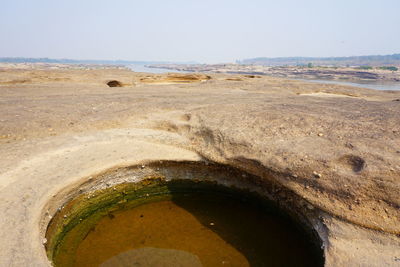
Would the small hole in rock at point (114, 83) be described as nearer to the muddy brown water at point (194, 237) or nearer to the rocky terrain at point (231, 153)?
the rocky terrain at point (231, 153)

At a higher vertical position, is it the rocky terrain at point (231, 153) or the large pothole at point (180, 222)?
the rocky terrain at point (231, 153)

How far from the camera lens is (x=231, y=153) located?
8.38 m

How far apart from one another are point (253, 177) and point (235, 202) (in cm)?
129

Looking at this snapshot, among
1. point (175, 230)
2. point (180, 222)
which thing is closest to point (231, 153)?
point (180, 222)

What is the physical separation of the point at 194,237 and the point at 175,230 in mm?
611

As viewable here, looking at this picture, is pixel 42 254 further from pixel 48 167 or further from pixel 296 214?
pixel 296 214

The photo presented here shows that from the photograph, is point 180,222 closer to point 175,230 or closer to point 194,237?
point 175,230

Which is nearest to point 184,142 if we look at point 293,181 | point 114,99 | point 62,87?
point 293,181

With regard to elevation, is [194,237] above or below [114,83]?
below

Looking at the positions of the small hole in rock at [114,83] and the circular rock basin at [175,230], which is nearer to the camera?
the circular rock basin at [175,230]

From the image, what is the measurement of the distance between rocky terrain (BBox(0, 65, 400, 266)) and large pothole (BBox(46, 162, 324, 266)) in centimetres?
44

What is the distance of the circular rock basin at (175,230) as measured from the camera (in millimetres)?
6578

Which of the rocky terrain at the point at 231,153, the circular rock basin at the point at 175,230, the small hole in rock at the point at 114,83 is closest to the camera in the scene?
the rocky terrain at the point at 231,153

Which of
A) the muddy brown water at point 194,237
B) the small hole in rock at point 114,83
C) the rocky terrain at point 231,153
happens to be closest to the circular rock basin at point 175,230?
the muddy brown water at point 194,237
